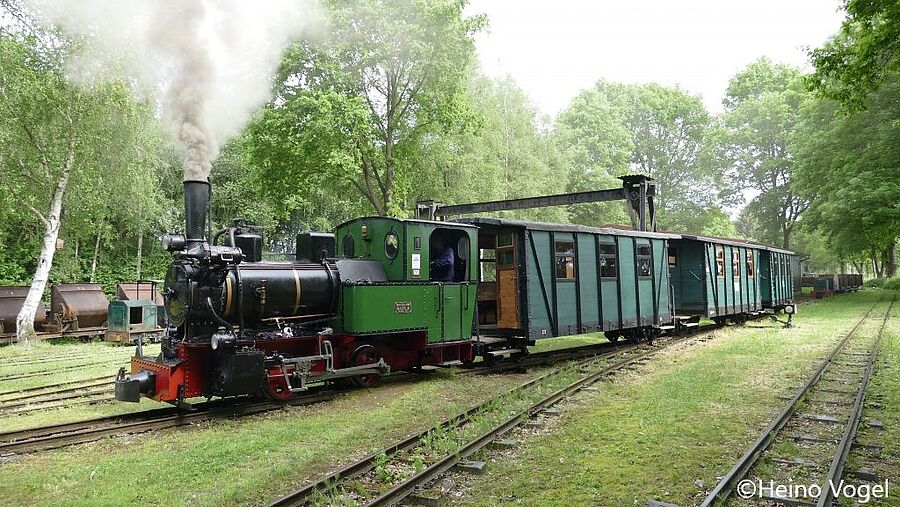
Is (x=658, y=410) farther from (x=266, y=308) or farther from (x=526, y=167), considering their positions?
(x=526, y=167)

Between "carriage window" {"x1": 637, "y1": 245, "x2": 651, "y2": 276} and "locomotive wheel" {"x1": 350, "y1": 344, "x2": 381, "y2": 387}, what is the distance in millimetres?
7294

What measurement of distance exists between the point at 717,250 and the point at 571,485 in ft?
46.6

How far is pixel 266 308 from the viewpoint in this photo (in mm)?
7914

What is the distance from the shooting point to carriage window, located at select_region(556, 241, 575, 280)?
456 inches

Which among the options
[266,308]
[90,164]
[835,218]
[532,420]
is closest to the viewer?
[532,420]

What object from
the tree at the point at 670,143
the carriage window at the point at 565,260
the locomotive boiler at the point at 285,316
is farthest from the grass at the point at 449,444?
the tree at the point at 670,143

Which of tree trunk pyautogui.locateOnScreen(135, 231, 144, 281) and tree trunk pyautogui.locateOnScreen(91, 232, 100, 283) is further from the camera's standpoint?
tree trunk pyautogui.locateOnScreen(135, 231, 144, 281)

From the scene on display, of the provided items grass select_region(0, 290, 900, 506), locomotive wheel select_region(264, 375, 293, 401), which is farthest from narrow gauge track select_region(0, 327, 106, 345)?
locomotive wheel select_region(264, 375, 293, 401)

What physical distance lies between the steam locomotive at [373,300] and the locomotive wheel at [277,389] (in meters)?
0.02

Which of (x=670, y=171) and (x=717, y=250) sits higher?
(x=670, y=171)

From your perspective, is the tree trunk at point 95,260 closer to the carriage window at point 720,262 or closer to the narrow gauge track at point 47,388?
the narrow gauge track at point 47,388

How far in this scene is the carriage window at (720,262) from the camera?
17.2 m

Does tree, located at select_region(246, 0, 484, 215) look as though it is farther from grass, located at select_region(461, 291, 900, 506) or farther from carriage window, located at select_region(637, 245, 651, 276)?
grass, located at select_region(461, 291, 900, 506)

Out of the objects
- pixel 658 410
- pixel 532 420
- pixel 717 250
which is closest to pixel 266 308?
pixel 532 420
